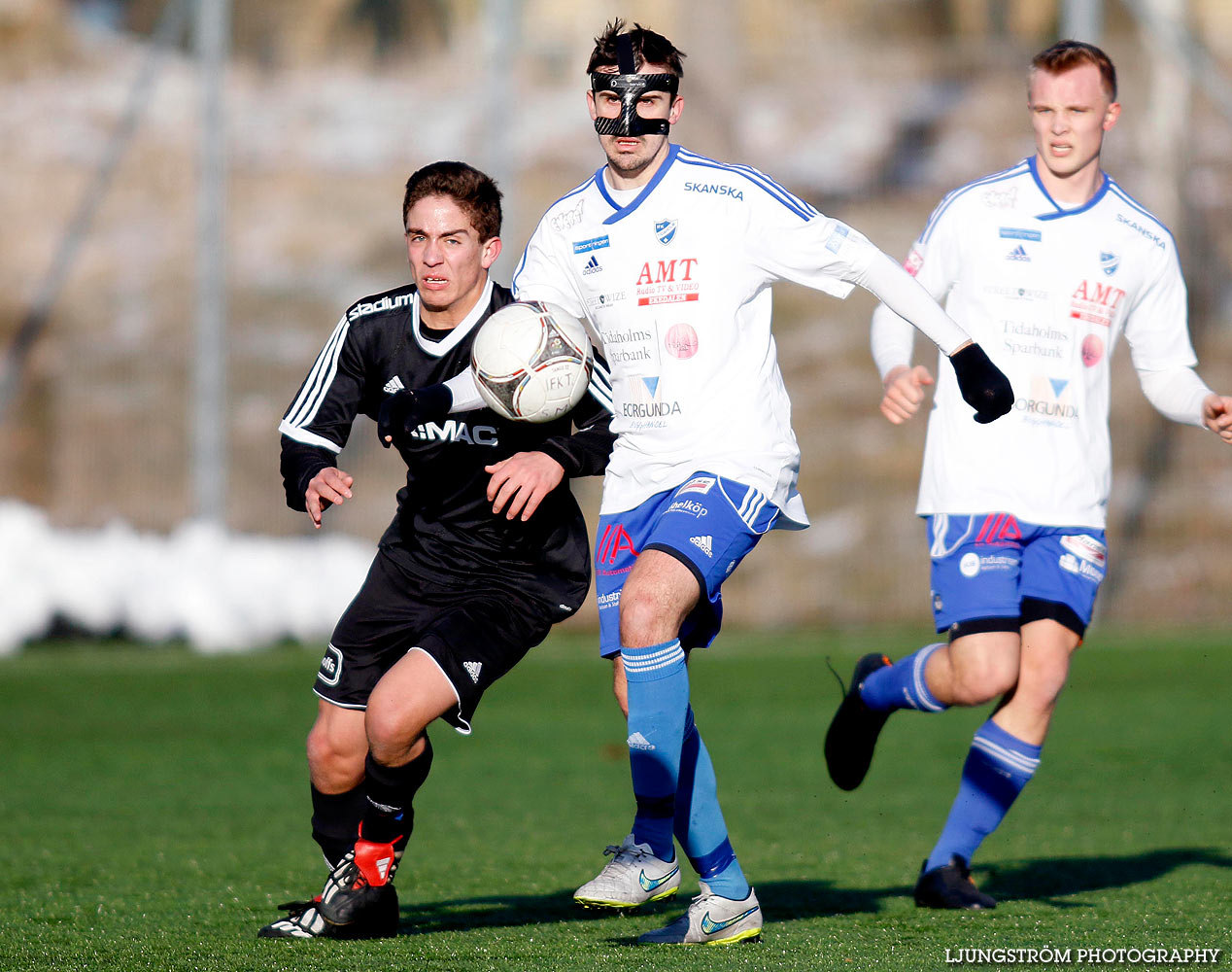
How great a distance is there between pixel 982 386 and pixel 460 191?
1.49m

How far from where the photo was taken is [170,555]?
42.4 ft

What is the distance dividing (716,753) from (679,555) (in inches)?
166

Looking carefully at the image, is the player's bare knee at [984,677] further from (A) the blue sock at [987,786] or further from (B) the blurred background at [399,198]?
(B) the blurred background at [399,198]

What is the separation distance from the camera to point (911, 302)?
14.1ft

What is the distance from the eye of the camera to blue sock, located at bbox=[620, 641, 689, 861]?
4.12 meters

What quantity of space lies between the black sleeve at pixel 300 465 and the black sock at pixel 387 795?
0.71m

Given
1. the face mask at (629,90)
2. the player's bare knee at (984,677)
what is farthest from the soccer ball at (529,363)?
the player's bare knee at (984,677)

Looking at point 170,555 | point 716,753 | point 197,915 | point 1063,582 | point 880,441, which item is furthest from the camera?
point 880,441

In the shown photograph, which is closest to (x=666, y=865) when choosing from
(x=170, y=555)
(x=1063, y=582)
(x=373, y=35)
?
(x=1063, y=582)

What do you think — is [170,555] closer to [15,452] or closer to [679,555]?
[15,452]

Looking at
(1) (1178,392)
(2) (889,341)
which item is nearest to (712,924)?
(2) (889,341)

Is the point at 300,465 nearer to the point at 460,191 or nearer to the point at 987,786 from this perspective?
the point at 460,191

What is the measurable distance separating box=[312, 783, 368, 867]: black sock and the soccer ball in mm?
1136

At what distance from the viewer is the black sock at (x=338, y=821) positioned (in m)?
4.50
